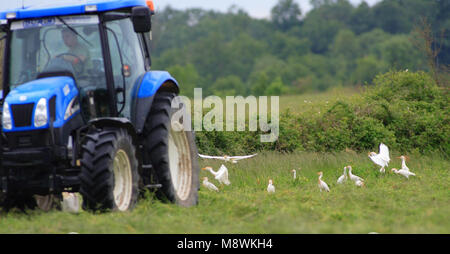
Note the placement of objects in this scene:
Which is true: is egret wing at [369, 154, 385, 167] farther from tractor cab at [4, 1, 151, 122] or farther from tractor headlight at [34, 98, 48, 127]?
tractor headlight at [34, 98, 48, 127]

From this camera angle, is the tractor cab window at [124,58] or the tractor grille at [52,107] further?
the tractor cab window at [124,58]

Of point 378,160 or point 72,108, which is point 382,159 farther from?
point 72,108

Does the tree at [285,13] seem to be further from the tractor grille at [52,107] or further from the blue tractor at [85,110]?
the tractor grille at [52,107]

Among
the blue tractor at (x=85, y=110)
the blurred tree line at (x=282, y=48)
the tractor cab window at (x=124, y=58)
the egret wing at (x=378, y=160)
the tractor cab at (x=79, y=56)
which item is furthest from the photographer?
the blurred tree line at (x=282, y=48)

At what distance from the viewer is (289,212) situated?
818cm

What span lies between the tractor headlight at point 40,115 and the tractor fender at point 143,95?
4.48 feet

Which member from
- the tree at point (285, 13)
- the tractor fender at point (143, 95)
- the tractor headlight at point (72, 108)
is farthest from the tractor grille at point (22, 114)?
the tree at point (285, 13)

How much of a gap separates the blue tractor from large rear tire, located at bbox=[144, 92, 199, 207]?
0.05ft

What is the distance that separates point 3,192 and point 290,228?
10.7ft

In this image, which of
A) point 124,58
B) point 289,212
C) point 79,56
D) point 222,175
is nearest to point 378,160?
point 222,175

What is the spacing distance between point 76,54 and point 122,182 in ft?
5.19

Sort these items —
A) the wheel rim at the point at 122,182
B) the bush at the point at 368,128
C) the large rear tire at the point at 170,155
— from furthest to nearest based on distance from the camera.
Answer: the bush at the point at 368,128
the large rear tire at the point at 170,155
the wheel rim at the point at 122,182

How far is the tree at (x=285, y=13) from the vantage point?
88.1 m
